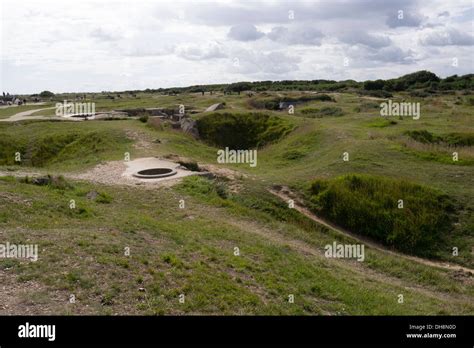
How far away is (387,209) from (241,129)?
82.1ft

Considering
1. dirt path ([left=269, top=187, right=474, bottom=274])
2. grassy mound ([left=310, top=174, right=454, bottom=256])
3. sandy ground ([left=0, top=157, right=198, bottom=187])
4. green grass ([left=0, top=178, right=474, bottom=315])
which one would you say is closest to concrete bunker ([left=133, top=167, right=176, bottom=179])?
sandy ground ([left=0, top=157, right=198, bottom=187])

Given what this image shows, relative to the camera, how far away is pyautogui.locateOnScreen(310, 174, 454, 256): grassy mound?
17922 mm

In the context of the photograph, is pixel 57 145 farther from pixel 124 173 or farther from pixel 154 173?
pixel 154 173

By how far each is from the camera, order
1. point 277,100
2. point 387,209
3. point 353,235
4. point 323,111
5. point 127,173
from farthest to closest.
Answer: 1. point 277,100
2. point 323,111
3. point 127,173
4. point 387,209
5. point 353,235

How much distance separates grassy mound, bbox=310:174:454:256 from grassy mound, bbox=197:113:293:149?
1873 centimetres

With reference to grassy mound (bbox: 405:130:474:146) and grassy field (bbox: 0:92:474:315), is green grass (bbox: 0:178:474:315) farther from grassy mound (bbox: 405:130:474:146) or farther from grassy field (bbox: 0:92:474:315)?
grassy mound (bbox: 405:130:474:146)

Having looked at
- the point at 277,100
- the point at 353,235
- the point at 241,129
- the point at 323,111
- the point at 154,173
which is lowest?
the point at 353,235

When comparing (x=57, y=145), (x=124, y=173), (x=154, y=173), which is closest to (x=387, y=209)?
(x=154, y=173)

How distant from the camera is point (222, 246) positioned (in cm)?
1412

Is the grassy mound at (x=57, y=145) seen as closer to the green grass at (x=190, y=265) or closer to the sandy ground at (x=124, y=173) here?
the sandy ground at (x=124, y=173)

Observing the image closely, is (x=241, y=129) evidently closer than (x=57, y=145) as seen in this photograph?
No

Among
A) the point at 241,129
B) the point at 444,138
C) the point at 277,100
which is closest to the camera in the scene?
the point at 444,138

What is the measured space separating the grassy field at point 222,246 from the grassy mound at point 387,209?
58 centimetres
